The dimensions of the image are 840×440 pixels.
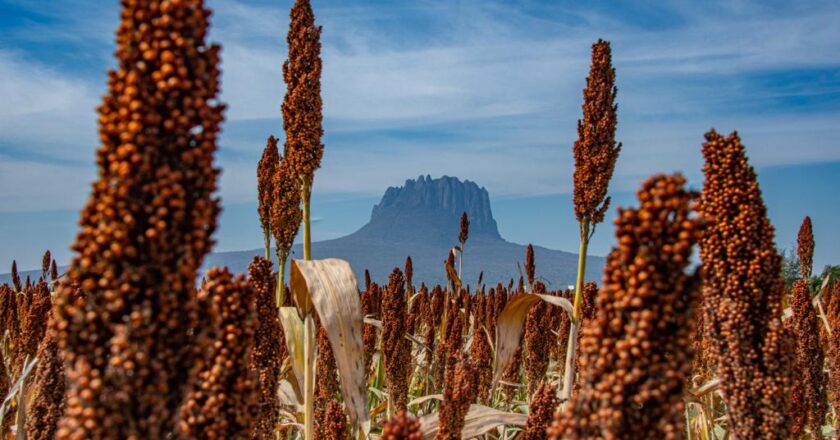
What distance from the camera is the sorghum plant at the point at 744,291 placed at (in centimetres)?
244

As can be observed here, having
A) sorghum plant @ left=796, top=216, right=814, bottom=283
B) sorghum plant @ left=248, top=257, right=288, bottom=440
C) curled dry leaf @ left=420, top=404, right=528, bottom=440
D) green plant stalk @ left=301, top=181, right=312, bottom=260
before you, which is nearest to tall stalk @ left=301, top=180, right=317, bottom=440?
green plant stalk @ left=301, top=181, right=312, bottom=260

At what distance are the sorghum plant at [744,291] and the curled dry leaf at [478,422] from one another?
1.75 meters

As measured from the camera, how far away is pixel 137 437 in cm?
153

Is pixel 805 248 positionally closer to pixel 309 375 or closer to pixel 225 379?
pixel 309 375

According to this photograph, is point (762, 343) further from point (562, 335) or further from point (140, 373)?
point (562, 335)

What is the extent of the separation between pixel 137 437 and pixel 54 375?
1.63 m

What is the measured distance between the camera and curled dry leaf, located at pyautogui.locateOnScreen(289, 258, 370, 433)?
13.8 ft

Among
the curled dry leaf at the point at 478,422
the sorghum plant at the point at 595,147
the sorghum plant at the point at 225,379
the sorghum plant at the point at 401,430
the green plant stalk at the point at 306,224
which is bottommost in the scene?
the curled dry leaf at the point at 478,422

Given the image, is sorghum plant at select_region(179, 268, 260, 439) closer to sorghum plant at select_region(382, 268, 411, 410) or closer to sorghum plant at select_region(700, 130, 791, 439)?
sorghum plant at select_region(700, 130, 791, 439)

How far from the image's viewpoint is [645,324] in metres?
1.60

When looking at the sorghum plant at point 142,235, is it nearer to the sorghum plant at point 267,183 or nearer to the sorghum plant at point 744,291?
the sorghum plant at point 744,291

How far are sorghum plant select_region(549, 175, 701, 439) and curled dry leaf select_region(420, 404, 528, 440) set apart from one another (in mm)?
2472

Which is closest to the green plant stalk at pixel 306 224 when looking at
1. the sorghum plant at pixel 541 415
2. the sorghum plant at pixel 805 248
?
the sorghum plant at pixel 541 415

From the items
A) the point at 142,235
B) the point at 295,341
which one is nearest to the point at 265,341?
the point at 142,235
